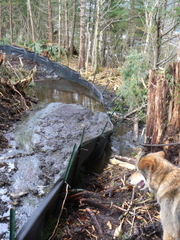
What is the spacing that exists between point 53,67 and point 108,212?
17.1m

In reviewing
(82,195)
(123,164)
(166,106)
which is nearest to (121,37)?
(123,164)

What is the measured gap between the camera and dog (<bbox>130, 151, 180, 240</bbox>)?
3.03 metres

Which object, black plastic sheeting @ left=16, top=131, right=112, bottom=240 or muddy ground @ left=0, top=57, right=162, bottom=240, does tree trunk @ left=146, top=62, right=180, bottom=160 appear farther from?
black plastic sheeting @ left=16, top=131, right=112, bottom=240

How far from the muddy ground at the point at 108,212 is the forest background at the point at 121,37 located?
282cm

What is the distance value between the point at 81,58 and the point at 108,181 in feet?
50.9

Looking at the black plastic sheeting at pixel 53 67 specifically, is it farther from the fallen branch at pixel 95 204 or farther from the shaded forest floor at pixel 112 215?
the fallen branch at pixel 95 204

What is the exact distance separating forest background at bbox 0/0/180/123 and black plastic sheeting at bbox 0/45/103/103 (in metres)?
1.36

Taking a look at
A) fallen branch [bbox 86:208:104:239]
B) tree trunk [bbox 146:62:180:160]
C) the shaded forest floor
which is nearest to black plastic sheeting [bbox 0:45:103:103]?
tree trunk [bbox 146:62:180:160]

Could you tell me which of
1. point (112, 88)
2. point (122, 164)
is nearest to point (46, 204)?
point (122, 164)

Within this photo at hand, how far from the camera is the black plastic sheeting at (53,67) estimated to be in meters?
16.7

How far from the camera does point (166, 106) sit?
468 centimetres

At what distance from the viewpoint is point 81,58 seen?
19.7 meters

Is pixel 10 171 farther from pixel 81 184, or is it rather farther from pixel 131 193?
pixel 131 193

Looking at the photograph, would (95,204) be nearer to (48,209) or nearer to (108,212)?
(108,212)
